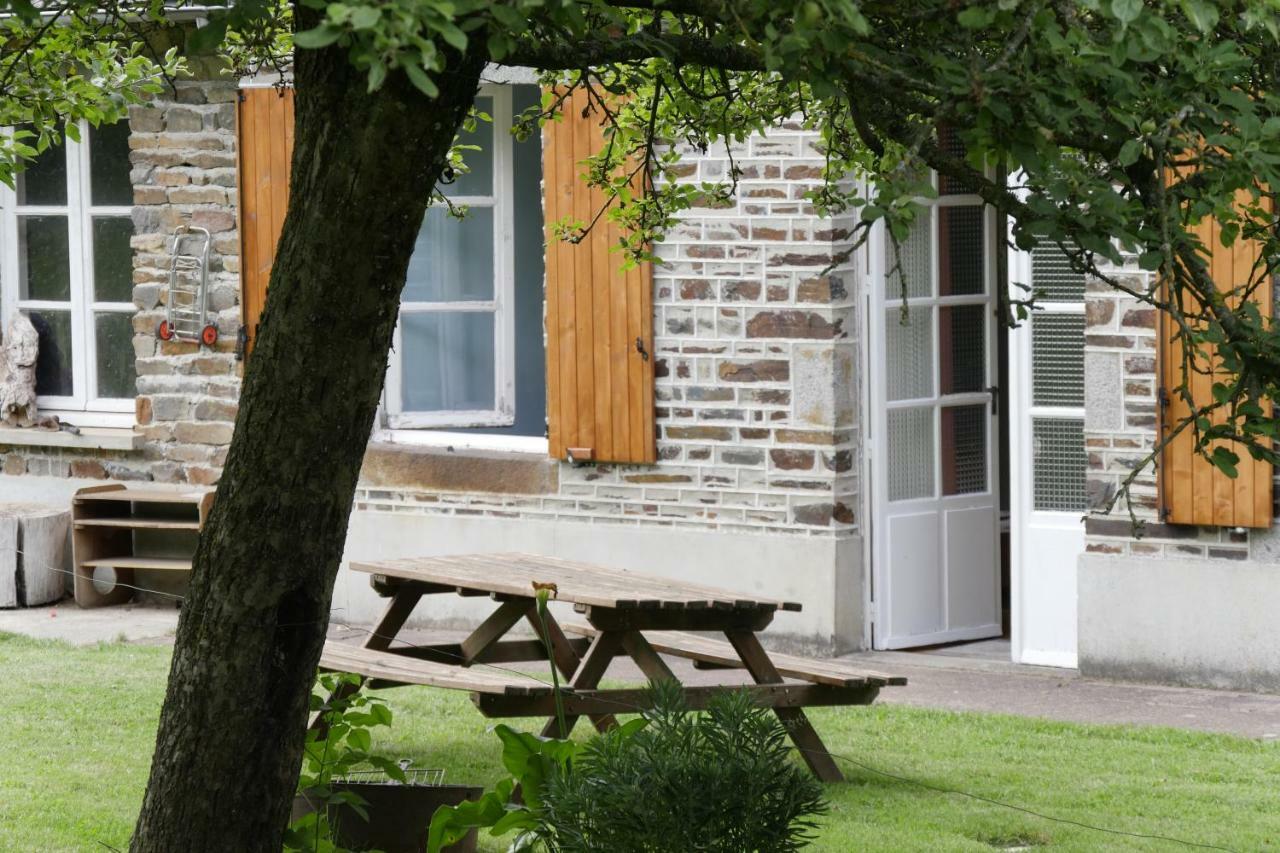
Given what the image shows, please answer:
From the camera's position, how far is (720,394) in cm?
872

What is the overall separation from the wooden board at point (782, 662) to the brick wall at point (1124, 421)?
1833 mm

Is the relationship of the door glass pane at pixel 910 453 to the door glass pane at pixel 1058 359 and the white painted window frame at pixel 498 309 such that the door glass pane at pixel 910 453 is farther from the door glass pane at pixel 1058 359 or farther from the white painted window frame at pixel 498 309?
the white painted window frame at pixel 498 309

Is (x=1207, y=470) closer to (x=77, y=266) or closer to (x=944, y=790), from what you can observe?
(x=944, y=790)

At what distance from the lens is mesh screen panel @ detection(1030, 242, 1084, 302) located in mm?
8156

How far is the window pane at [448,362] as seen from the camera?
9.79 metres

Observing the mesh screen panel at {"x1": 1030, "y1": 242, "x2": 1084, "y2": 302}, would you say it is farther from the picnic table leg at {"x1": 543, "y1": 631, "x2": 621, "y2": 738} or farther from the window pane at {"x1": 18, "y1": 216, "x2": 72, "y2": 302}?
the window pane at {"x1": 18, "y1": 216, "x2": 72, "y2": 302}

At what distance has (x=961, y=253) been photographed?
29.1ft

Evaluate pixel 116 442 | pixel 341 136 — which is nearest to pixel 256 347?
pixel 341 136

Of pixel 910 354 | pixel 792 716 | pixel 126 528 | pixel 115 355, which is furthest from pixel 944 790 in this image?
pixel 115 355

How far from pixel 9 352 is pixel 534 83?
12.6ft

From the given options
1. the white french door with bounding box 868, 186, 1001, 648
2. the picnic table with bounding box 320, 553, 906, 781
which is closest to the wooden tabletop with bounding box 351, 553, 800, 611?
the picnic table with bounding box 320, 553, 906, 781

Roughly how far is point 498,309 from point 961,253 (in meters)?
2.51

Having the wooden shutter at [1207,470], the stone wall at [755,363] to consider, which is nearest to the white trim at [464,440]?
the stone wall at [755,363]

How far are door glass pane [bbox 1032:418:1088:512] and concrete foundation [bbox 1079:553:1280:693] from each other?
0.49m
